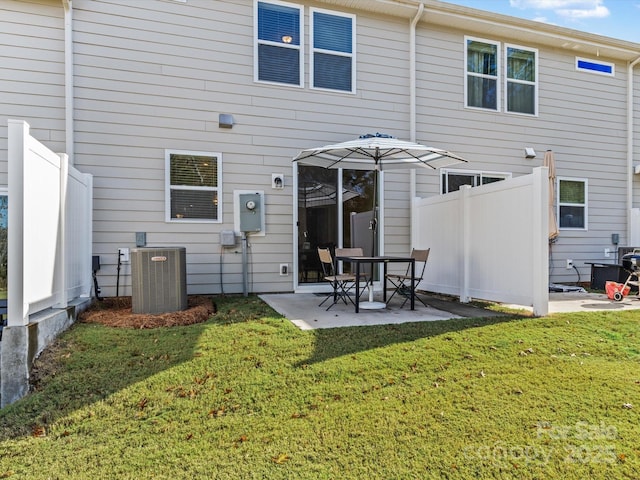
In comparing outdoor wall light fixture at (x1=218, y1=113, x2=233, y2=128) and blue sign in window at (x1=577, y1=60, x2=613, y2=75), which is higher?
blue sign in window at (x1=577, y1=60, x2=613, y2=75)

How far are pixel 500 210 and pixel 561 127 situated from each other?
4.28m

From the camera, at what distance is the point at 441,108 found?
7113mm

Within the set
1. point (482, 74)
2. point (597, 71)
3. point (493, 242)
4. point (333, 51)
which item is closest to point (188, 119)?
point (333, 51)

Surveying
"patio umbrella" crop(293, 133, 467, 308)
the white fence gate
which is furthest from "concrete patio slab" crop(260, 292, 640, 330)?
the white fence gate

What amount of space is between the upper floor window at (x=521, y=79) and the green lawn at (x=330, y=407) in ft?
17.2

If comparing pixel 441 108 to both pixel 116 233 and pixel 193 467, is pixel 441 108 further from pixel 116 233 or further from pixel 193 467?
pixel 193 467

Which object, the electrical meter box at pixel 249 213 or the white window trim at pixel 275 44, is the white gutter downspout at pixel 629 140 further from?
the electrical meter box at pixel 249 213

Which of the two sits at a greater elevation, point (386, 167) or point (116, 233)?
point (386, 167)

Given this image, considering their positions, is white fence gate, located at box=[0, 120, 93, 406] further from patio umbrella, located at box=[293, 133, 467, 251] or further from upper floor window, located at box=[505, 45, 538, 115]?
upper floor window, located at box=[505, 45, 538, 115]

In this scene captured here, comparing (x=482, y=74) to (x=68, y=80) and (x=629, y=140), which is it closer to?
Result: (x=629, y=140)

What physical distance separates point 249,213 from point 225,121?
1.41 metres

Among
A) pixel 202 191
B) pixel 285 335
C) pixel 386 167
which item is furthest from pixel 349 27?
pixel 285 335

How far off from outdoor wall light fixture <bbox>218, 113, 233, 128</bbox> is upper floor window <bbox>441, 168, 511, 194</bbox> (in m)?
3.75

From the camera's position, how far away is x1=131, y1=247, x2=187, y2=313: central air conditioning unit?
4.54 meters
